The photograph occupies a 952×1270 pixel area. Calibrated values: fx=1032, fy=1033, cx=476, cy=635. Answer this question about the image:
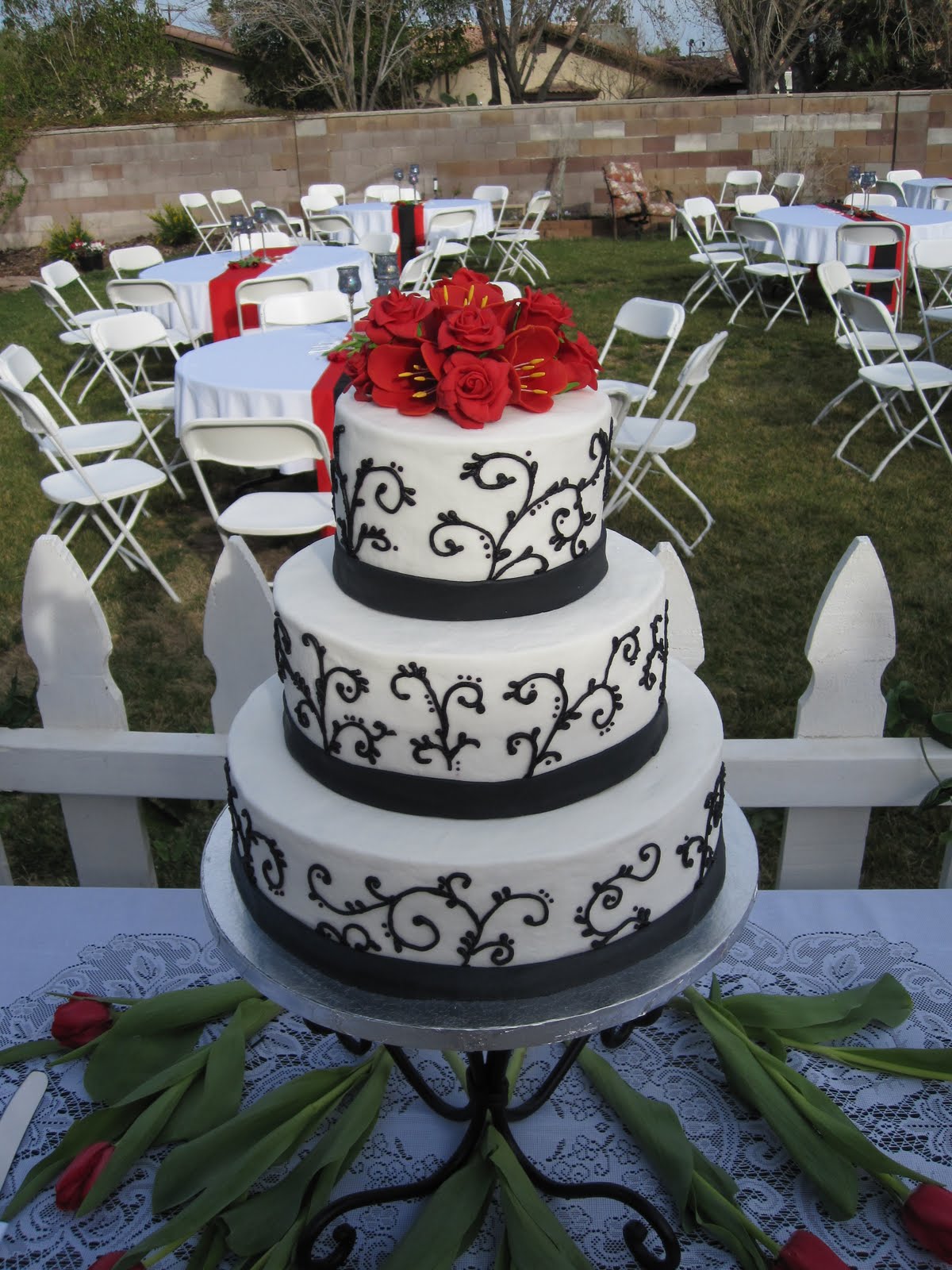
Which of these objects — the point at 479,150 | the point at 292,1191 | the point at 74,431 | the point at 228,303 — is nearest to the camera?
the point at 292,1191

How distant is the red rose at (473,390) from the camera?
121 centimetres

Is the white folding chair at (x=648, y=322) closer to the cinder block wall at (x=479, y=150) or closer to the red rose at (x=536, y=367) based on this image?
the red rose at (x=536, y=367)

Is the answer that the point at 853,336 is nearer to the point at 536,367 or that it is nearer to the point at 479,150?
the point at 536,367

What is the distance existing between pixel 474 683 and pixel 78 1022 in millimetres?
1101

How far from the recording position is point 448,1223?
4.86 feet

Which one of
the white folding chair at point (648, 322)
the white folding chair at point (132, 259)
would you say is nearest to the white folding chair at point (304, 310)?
the white folding chair at point (648, 322)

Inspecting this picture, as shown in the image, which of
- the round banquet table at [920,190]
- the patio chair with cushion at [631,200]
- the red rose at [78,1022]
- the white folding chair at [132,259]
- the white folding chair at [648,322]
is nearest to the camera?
the red rose at [78,1022]

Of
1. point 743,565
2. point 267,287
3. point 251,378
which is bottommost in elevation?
point 743,565

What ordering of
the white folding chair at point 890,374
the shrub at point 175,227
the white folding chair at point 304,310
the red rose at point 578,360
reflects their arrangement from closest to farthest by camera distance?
the red rose at point 578,360
the white folding chair at point 890,374
the white folding chair at point 304,310
the shrub at point 175,227

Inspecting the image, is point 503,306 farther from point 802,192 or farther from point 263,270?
point 802,192

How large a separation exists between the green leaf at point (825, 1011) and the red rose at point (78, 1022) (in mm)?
1126

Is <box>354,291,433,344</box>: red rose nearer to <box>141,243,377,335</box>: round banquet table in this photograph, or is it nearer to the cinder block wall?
<box>141,243,377,335</box>: round banquet table

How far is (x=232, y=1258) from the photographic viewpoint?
5.10 ft

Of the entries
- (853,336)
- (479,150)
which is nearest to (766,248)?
(853,336)
